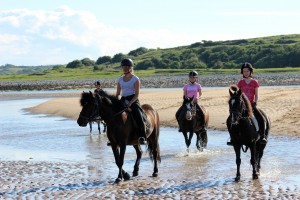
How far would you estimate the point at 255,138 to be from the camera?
13523mm

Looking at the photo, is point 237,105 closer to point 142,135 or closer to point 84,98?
point 142,135

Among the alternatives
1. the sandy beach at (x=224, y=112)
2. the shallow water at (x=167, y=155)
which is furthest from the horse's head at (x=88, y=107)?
the sandy beach at (x=224, y=112)

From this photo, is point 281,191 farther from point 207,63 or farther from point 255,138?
point 207,63

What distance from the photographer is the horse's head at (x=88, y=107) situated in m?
12.8

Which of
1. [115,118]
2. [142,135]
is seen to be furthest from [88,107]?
[142,135]

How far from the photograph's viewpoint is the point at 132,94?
13.8 m

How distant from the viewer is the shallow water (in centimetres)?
1424

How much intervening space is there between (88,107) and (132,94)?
1.37 meters

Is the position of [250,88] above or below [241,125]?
above

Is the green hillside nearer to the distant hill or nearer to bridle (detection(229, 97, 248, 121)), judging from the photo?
the distant hill

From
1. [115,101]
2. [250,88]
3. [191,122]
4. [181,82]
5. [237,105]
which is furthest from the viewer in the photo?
[181,82]

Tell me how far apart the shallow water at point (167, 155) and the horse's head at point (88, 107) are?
208 centimetres

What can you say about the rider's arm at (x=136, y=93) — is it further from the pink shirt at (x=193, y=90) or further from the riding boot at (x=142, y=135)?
the pink shirt at (x=193, y=90)

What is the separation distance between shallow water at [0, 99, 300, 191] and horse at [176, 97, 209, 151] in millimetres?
395
